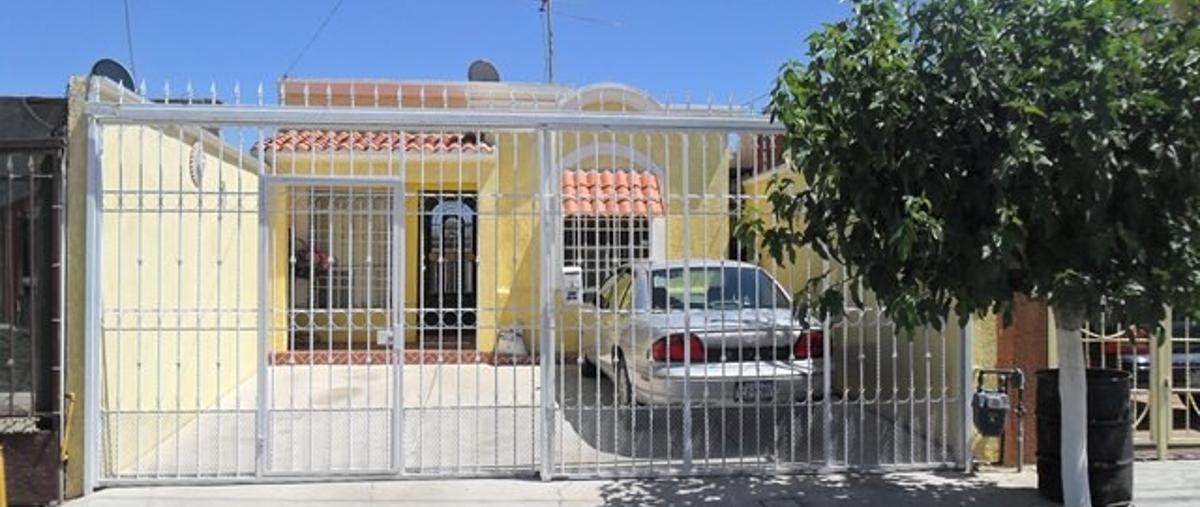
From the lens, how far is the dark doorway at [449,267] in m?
7.09

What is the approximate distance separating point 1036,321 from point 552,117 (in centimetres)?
383

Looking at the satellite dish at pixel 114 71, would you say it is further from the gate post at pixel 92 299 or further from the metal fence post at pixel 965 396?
the metal fence post at pixel 965 396

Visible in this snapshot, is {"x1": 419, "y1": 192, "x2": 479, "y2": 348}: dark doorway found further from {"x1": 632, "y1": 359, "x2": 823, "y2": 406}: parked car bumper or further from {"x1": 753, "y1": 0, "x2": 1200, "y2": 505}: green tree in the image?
{"x1": 753, "y1": 0, "x2": 1200, "y2": 505}: green tree

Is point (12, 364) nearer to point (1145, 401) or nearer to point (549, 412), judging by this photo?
point (549, 412)

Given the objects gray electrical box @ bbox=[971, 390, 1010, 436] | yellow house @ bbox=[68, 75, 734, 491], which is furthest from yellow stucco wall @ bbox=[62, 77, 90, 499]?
gray electrical box @ bbox=[971, 390, 1010, 436]

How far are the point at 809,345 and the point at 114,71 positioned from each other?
572 centimetres

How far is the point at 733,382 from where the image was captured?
6.91 meters

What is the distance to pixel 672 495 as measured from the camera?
6289mm

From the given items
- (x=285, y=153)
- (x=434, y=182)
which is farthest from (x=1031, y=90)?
(x=434, y=182)

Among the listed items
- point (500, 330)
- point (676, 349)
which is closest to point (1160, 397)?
point (676, 349)

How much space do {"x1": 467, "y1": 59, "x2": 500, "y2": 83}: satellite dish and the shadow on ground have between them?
11.5 meters

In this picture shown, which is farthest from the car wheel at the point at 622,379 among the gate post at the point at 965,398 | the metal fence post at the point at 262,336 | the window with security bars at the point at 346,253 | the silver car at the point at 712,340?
the metal fence post at the point at 262,336

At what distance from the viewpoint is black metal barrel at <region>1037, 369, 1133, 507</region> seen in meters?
6.02

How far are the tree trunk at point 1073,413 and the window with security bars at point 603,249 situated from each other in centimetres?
311
